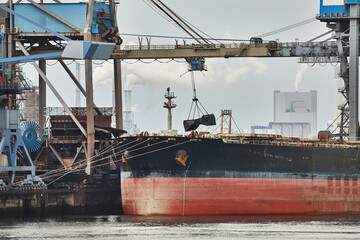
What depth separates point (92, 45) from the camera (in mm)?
81375

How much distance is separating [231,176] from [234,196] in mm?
1104

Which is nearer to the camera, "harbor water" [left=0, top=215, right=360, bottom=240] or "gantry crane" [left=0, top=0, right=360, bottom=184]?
"harbor water" [left=0, top=215, right=360, bottom=240]

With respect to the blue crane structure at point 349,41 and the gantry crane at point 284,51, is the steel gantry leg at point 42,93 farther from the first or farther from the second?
the blue crane structure at point 349,41

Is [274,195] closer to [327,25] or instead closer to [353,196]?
[353,196]

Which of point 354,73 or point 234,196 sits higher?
point 354,73

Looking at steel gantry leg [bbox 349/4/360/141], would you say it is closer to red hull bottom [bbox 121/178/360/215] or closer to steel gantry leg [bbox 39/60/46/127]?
red hull bottom [bbox 121/178/360/215]

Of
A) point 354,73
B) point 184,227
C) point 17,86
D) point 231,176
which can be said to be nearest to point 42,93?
point 17,86

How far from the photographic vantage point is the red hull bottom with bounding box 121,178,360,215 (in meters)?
78.2

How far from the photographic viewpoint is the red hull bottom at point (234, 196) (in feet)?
257

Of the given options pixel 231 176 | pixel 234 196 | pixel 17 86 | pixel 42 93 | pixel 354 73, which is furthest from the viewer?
pixel 42 93

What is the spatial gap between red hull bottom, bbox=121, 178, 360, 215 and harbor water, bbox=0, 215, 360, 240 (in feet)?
2.89

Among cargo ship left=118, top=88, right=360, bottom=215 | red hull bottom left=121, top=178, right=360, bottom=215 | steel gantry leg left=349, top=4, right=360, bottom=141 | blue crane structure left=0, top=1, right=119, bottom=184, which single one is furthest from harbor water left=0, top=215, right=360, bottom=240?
steel gantry leg left=349, top=4, right=360, bottom=141

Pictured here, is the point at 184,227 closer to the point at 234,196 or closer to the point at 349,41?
the point at 234,196

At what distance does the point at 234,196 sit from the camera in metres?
79.0
